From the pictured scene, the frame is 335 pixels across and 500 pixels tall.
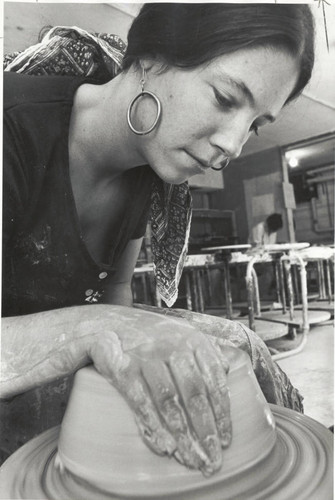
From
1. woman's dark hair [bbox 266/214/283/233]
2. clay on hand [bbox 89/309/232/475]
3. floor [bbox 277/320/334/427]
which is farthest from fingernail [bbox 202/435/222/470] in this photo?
woman's dark hair [bbox 266/214/283/233]

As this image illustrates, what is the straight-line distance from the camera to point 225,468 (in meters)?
0.38

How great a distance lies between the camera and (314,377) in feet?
5.67

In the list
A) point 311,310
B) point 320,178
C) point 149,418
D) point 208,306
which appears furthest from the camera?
point 320,178

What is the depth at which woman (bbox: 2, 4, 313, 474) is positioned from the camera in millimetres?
382

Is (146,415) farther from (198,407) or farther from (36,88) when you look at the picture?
(36,88)

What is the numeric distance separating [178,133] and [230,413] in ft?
1.17

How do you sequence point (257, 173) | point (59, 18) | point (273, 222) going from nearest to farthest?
point (59, 18)
point (257, 173)
point (273, 222)

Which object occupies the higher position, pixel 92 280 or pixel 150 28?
pixel 150 28

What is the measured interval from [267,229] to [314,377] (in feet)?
6.48

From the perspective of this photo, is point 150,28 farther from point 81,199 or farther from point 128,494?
point 128,494

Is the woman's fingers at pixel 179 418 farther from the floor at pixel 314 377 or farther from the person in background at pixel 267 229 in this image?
the person in background at pixel 267 229

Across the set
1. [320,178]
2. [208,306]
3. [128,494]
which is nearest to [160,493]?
[128,494]

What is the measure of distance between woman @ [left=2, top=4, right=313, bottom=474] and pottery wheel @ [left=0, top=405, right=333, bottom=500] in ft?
0.13

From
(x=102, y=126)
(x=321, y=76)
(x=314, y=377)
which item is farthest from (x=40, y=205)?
(x=314, y=377)
